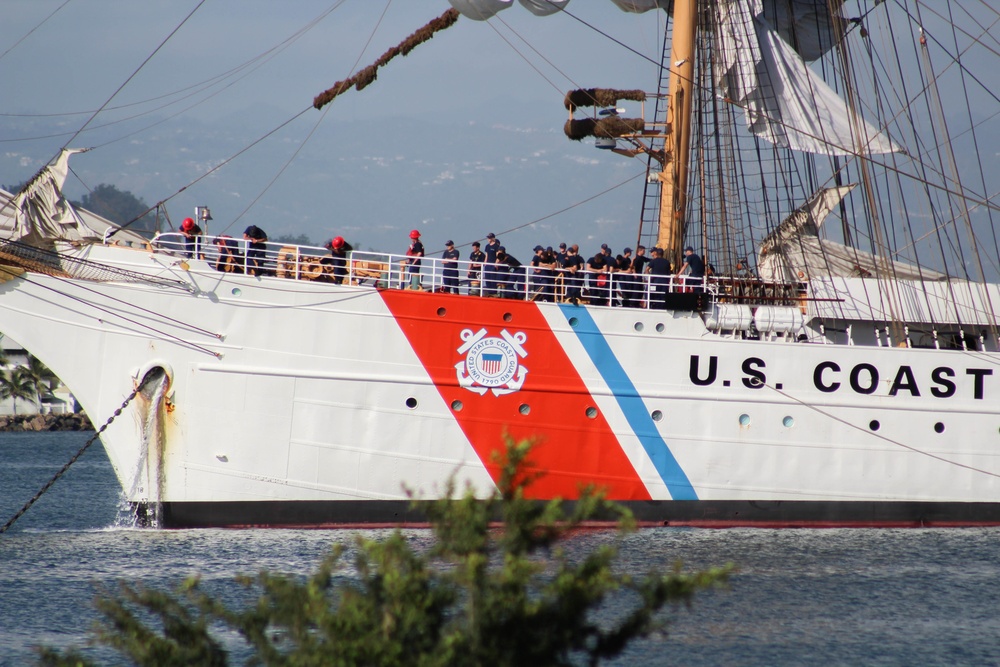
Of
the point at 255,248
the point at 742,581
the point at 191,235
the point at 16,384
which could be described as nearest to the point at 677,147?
the point at 255,248

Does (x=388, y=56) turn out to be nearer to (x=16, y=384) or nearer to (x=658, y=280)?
(x=658, y=280)

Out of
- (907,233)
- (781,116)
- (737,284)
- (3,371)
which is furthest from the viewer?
(3,371)

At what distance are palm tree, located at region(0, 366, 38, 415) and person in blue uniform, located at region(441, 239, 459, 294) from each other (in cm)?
5586

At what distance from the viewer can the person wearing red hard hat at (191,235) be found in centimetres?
1656

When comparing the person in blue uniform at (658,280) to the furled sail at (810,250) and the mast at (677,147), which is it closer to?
the mast at (677,147)

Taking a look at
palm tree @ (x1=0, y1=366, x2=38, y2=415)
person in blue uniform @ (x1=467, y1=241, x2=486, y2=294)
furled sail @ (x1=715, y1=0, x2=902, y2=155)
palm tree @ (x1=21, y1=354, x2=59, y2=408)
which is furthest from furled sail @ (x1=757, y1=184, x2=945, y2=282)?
palm tree @ (x1=0, y1=366, x2=38, y2=415)

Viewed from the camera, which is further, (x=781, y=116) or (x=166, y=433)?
(x=781, y=116)

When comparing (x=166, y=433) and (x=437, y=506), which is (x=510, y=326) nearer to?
(x=166, y=433)

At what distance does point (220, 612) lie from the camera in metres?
5.68

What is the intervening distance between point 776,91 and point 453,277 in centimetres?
983

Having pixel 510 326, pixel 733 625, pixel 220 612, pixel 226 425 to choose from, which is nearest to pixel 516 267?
pixel 510 326

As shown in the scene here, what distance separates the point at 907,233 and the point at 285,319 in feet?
37.6

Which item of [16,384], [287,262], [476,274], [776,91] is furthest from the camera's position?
[16,384]

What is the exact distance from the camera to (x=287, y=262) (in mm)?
16125
